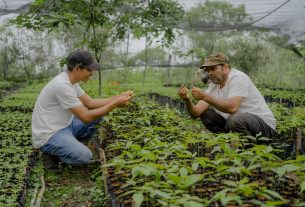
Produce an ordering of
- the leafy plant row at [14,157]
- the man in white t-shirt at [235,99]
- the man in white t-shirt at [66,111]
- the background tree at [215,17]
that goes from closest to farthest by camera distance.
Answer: the leafy plant row at [14,157]
the man in white t-shirt at [66,111]
the man in white t-shirt at [235,99]
the background tree at [215,17]

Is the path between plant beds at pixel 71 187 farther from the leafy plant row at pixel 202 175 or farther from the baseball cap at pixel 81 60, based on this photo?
the baseball cap at pixel 81 60

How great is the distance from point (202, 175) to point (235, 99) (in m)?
1.96

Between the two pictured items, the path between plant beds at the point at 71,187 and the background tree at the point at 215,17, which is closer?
the path between plant beds at the point at 71,187

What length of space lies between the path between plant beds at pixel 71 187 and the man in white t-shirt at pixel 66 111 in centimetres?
20

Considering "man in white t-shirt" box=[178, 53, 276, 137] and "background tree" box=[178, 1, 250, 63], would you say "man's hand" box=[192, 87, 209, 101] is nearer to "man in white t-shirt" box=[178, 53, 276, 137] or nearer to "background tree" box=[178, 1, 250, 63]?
"man in white t-shirt" box=[178, 53, 276, 137]

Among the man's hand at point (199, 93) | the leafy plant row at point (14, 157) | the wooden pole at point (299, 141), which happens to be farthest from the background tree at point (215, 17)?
the man's hand at point (199, 93)

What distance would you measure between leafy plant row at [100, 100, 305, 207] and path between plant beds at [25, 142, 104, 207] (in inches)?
14.8

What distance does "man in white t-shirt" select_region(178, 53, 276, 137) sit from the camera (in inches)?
149

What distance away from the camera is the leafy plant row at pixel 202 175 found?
1.83m

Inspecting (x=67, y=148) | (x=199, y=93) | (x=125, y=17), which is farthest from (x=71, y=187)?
(x=125, y=17)

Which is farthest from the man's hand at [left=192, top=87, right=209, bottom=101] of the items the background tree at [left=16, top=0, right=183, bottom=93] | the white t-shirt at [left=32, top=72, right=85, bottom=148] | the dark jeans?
the background tree at [left=16, top=0, right=183, bottom=93]

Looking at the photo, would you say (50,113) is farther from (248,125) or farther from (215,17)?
(215,17)

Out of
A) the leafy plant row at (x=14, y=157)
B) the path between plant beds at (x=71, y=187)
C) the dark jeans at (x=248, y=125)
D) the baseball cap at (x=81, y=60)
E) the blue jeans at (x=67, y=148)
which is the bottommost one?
the path between plant beds at (x=71, y=187)

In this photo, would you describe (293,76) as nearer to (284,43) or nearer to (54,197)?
(284,43)
